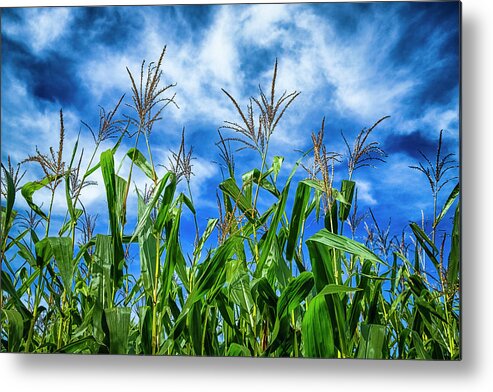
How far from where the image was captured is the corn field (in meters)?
2.09

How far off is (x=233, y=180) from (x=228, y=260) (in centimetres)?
25

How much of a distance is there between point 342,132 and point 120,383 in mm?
1052

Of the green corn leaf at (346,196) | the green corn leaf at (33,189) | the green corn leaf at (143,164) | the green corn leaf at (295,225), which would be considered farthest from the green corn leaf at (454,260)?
the green corn leaf at (33,189)

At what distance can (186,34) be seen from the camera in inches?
87.2

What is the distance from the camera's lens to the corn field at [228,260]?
2.09 metres

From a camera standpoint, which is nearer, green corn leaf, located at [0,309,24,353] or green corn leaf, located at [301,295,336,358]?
green corn leaf, located at [301,295,336,358]

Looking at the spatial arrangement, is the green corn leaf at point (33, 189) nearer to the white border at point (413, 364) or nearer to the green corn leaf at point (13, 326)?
the green corn leaf at point (13, 326)

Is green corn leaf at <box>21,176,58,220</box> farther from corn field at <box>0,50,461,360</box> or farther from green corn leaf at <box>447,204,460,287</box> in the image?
green corn leaf at <box>447,204,460,287</box>

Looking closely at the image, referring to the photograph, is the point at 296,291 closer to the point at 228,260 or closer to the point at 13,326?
the point at 228,260

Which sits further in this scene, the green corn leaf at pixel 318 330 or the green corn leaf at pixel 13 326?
the green corn leaf at pixel 13 326

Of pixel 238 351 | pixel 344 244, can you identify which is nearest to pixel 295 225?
pixel 344 244

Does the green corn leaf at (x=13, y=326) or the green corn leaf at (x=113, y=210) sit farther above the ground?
the green corn leaf at (x=113, y=210)

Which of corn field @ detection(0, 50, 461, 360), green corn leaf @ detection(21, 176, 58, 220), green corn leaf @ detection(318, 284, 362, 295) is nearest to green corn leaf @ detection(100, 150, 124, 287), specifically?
corn field @ detection(0, 50, 461, 360)

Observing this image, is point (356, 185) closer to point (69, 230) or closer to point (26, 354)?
point (69, 230)
